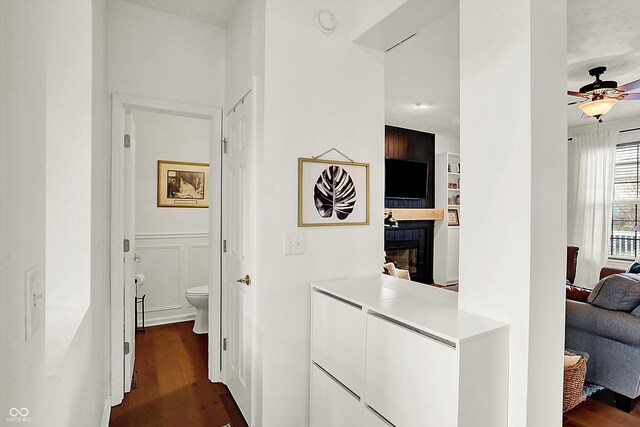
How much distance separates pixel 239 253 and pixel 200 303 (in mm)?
1625

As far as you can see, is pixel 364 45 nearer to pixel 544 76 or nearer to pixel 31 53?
pixel 544 76

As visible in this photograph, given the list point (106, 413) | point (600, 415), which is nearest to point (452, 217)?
point (600, 415)

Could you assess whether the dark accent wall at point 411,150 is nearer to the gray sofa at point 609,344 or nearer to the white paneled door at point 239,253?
the gray sofa at point 609,344

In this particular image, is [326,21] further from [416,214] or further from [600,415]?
[416,214]

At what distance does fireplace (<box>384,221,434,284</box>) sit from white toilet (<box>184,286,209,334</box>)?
10.3 feet

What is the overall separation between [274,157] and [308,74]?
535mm

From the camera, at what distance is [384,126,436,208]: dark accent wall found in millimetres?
5965

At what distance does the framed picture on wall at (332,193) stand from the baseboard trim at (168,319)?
294 cm

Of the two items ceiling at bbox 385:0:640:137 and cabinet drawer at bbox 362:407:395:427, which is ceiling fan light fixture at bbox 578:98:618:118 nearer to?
ceiling at bbox 385:0:640:137

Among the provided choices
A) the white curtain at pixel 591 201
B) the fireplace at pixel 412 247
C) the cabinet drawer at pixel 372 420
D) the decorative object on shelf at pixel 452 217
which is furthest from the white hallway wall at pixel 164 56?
the white curtain at pixel 591 201

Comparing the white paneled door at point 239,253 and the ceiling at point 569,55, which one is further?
the ceiling at point 569,55

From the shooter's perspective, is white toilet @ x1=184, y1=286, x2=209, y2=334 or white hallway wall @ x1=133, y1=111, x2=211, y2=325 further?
Result: white hallway wall @ x1=133, y1=111, x2=211, y2=325

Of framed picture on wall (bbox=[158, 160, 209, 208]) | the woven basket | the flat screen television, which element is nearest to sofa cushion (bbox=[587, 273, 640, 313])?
the woven basket

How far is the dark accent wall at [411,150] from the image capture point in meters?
5.96
